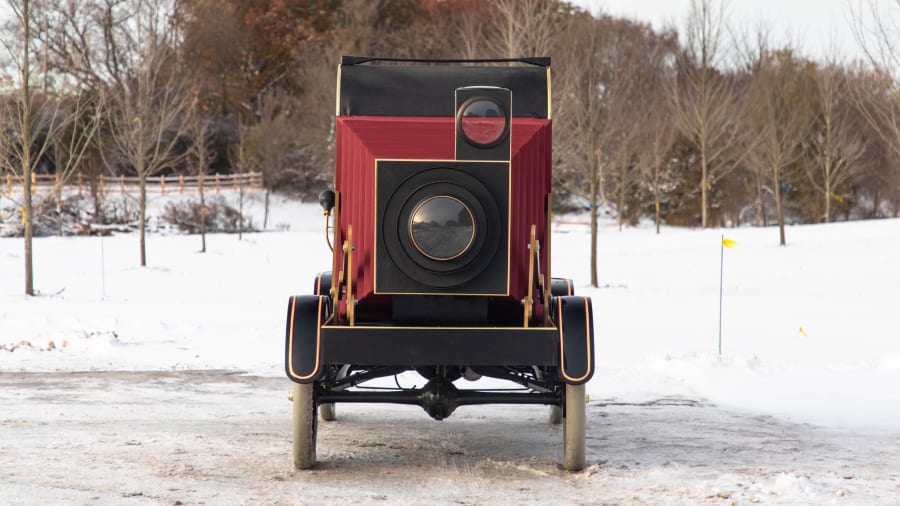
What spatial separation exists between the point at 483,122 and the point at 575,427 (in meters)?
1.95

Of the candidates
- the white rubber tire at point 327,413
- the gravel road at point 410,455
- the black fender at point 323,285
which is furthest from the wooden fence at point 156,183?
the black fender at point 323,285

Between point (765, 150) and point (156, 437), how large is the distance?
3321 centimetres

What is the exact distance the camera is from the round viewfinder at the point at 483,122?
5.91 metres

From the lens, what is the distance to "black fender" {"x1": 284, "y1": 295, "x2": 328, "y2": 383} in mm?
6086

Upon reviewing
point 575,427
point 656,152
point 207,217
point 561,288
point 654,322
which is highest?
point 656,152

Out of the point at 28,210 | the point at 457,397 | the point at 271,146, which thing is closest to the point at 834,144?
the point at 271,146

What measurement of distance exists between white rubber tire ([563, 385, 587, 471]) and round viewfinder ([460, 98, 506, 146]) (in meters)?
1.62

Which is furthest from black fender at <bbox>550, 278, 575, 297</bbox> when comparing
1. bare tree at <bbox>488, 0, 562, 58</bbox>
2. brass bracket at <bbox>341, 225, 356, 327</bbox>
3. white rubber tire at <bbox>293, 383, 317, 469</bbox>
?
bare tree at <bbox>488, 0, 562, 58</bbox>

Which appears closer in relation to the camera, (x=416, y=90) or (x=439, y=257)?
(x=439, y=257)

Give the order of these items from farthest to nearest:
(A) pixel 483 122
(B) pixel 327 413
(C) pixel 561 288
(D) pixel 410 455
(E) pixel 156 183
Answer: (E) pixel 156 183, (B) pixel 327 413, (C) pixel 561 288, (D) pixel 410 455, (A) pixel 483 122

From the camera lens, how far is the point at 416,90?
6.84 metres

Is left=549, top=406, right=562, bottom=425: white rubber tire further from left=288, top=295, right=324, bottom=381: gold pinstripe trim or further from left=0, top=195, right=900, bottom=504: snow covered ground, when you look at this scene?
left=288, top=295, right=324, bottom=381: gold pinstripe trim

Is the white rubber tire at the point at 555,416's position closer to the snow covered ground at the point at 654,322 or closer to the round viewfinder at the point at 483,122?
the snow covered ground at the point at 654,322

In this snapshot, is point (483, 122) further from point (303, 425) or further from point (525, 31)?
point (525, 31)
